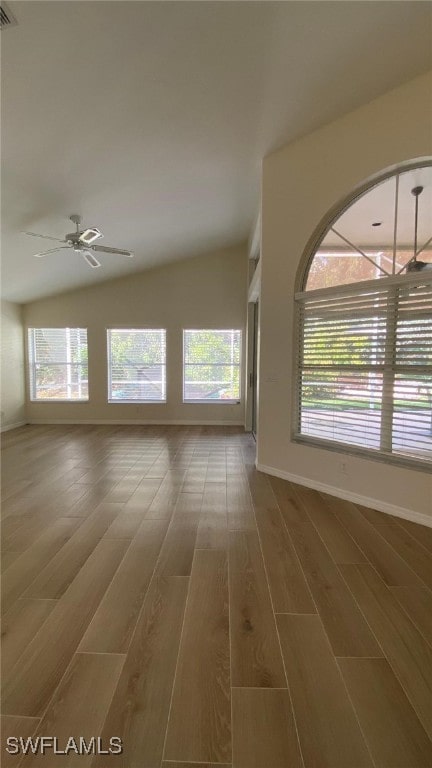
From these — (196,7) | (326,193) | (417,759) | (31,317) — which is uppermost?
(196,7)

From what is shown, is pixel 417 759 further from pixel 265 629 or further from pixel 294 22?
pixel 294 22

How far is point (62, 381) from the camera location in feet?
22.2

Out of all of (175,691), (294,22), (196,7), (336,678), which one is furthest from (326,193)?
(175,691)

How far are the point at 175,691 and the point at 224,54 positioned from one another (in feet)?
11.8

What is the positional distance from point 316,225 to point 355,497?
2.66 meters

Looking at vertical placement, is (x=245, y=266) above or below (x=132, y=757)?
above

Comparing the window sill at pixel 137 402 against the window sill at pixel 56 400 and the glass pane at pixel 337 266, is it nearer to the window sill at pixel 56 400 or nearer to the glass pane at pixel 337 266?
the window sill at pixel 56 400

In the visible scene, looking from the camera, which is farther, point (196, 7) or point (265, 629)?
point (196, 7)

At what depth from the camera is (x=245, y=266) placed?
6426mm

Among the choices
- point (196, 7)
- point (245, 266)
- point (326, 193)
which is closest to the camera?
point (196, 7)

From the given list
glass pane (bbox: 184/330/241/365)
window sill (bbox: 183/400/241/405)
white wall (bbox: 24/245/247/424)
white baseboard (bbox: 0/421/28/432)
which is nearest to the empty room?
white baseboard (bbox: 0/421/28/432)

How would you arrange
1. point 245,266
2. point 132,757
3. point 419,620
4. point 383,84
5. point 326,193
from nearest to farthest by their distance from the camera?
→ point 132,757, point 419,620, point 383,84, point 326,193, point 245,266

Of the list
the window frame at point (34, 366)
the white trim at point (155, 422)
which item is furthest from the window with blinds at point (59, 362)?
the white trim at point (155, 422)

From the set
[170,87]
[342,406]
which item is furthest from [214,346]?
[170,87]
